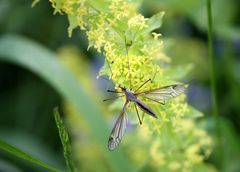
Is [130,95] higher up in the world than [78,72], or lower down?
higher up

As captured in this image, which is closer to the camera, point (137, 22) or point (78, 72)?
point (137, 22)

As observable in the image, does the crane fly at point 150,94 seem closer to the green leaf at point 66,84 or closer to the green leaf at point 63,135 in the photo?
the green leaf at point 63,135

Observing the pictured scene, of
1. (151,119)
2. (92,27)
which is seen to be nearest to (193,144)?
(151,119)

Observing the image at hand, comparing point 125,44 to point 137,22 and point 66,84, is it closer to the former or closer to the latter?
point 137,22

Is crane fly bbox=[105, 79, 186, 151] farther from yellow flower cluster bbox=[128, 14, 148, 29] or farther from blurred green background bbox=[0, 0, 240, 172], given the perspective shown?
blurred green background bbox=[0, 0, 240, 172]

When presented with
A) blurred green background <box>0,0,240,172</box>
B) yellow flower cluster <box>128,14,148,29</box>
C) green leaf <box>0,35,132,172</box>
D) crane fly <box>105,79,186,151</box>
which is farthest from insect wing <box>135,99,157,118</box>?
blurred green background <box>0,0,240,172</box>

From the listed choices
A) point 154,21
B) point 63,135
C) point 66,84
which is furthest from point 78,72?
point 63,135

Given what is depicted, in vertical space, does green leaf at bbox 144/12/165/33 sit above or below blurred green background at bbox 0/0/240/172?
above
